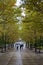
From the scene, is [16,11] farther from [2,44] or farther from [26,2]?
[2,44]

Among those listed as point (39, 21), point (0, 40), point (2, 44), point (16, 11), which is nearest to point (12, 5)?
point (16, 11)

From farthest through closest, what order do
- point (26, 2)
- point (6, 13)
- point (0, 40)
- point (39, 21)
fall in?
1. point (0, 40)
2. point (39, 21)
3. point (6, 13)
4. point (26, 2)

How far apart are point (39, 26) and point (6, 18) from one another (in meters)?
6.72

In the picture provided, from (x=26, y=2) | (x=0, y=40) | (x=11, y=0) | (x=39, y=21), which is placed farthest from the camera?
(x=0, y=40)

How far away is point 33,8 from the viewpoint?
Result: 24.2 m

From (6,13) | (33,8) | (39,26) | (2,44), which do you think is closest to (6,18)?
(6,13)

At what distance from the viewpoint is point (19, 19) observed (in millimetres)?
37219

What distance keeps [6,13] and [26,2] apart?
8812 mm

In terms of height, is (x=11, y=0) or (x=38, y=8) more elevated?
(x=11, y=0)

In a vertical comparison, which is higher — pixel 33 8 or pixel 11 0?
pixel 11 0

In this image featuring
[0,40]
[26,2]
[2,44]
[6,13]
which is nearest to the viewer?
[26,2]

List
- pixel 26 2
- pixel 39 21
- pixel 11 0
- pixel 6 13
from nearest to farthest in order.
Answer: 1. pixel 26 2
2. pixel 11 0
3. pixel 6 13
4. pixel 39 21

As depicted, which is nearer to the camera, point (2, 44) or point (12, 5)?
point (12, 5)

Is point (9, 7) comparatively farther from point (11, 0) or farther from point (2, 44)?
point (2, 44)
